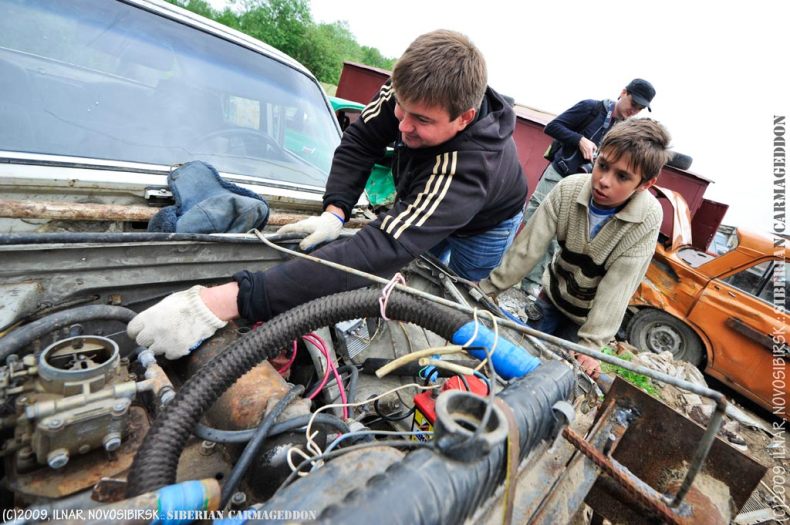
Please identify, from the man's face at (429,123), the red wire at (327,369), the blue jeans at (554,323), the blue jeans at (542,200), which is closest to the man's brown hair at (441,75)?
the man's face at (429,123)

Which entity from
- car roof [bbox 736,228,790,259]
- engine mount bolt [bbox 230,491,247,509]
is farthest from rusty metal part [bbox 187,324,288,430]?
car roof [bbox 736,228,790,259]

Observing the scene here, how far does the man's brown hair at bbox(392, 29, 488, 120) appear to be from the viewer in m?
1.43

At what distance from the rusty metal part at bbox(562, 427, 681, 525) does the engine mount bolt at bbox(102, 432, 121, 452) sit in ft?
3.47

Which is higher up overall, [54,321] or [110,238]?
[110,238]

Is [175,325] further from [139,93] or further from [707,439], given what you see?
→ [707,439]

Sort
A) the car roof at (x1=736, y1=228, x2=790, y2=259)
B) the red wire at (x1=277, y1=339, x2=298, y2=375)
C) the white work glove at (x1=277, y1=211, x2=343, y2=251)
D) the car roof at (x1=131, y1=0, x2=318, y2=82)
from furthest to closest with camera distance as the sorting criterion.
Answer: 1. the car roof at (x1=736, y1=228, x2=790, y2=259)
2. the car roof at (x1=131, y1=0, x2=318, y2=82)
3. the white work glove at (x1=277, y1=211, x2=343, y2=251)
4. the red wire at (x1=277, y1=339, x2=298, y2=375)

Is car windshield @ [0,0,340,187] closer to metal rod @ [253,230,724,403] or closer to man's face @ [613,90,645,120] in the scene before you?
metal rod @ [253,230,724,403]

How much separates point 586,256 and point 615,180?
506 millimetres

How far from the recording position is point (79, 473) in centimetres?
83

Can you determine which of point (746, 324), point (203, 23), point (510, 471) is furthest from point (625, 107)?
point (510, 471)

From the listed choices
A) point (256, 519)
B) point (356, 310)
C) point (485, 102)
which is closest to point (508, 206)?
point (485, 102)

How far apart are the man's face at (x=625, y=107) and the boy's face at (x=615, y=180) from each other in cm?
153

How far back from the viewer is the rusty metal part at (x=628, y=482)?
870mm

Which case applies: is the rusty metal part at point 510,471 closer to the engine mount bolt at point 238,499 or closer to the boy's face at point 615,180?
the engine mount bolt at point 238,499
